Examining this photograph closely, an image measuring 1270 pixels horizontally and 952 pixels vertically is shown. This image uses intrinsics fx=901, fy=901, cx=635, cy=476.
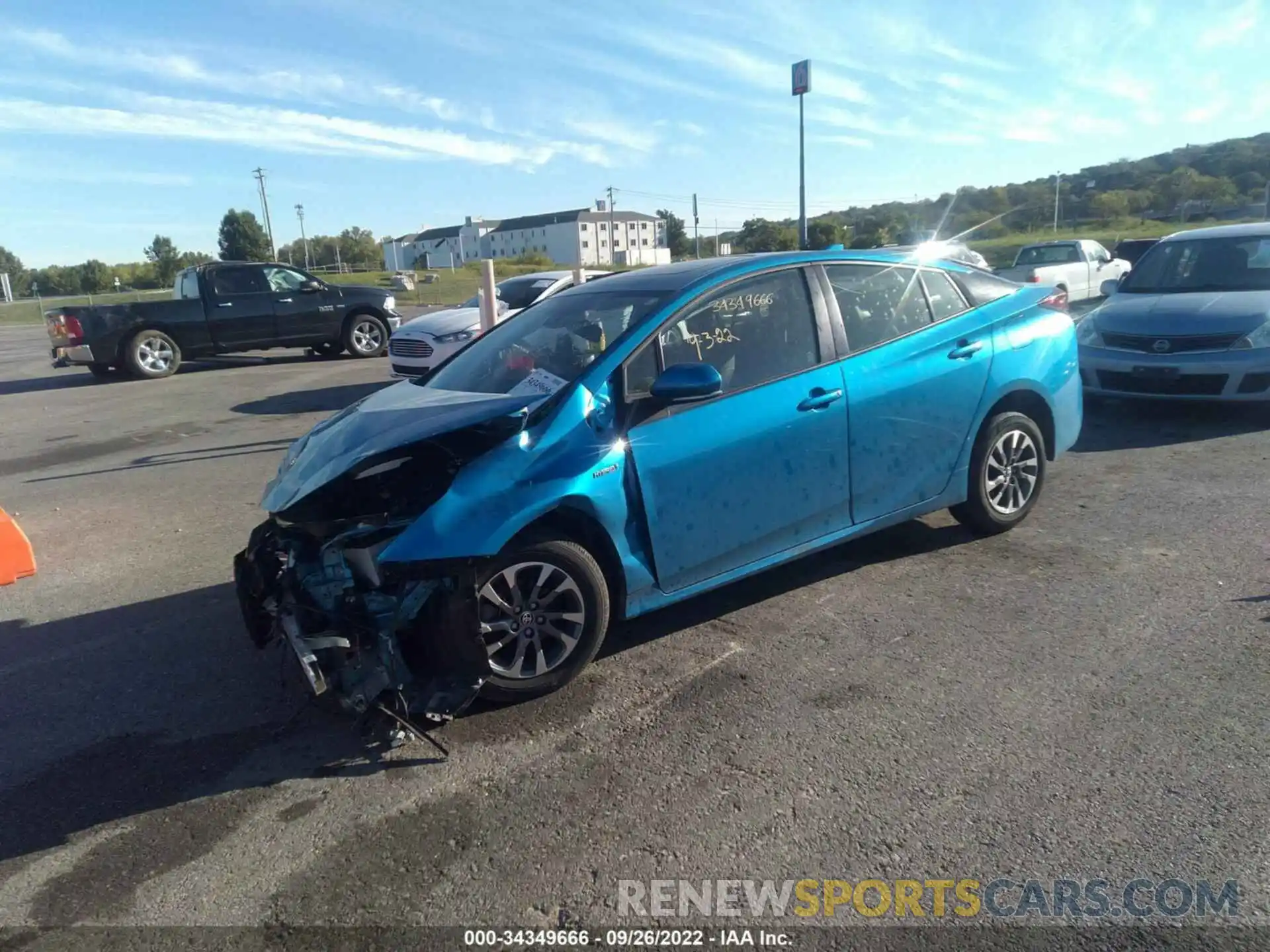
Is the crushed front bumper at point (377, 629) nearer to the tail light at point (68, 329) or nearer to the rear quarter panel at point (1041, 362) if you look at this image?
the rear quarter panel at point (1041, 362)

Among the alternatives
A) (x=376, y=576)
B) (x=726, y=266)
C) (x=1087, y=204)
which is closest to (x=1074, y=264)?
(x=726, y=266)

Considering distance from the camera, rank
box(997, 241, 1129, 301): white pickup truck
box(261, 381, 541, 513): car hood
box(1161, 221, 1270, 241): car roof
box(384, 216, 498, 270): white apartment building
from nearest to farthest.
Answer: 1. box(261, 381, 541, 513): car hood
2. box(1161, 221, 1270, 241): car roof
3. box(997, 241, 1129, 301): white pickup truck
4. box(384, 216, 498, 270): white apartment building

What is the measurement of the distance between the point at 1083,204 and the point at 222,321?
51.9 meters

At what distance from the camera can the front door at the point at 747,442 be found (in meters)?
3.89

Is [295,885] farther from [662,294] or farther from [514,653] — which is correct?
[662,294]

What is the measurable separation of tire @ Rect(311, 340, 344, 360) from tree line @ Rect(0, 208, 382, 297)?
50.9 m

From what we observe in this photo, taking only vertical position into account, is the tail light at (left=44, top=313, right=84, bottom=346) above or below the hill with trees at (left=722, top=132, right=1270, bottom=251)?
below

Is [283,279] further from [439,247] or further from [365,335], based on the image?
[439,247]

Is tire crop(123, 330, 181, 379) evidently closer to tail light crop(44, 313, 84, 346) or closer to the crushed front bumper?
tail light crop(44, 313, 84, 346)

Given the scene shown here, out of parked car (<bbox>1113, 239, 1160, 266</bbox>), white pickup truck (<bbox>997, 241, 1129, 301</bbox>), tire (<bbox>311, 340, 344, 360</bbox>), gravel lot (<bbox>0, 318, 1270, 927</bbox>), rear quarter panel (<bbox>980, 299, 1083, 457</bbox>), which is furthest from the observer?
parked car (<bbox>1113, 239, 1160, 266</bbox>)

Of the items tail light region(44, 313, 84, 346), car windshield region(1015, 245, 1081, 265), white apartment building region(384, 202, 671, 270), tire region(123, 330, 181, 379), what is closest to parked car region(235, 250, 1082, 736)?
tire region(123, 330, 181, 379)

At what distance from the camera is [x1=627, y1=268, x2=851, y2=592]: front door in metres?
3.89

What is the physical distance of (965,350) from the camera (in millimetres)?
4980

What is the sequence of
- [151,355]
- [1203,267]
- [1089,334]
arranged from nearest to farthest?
[1089,334]
[1203,267]
[151,355]
